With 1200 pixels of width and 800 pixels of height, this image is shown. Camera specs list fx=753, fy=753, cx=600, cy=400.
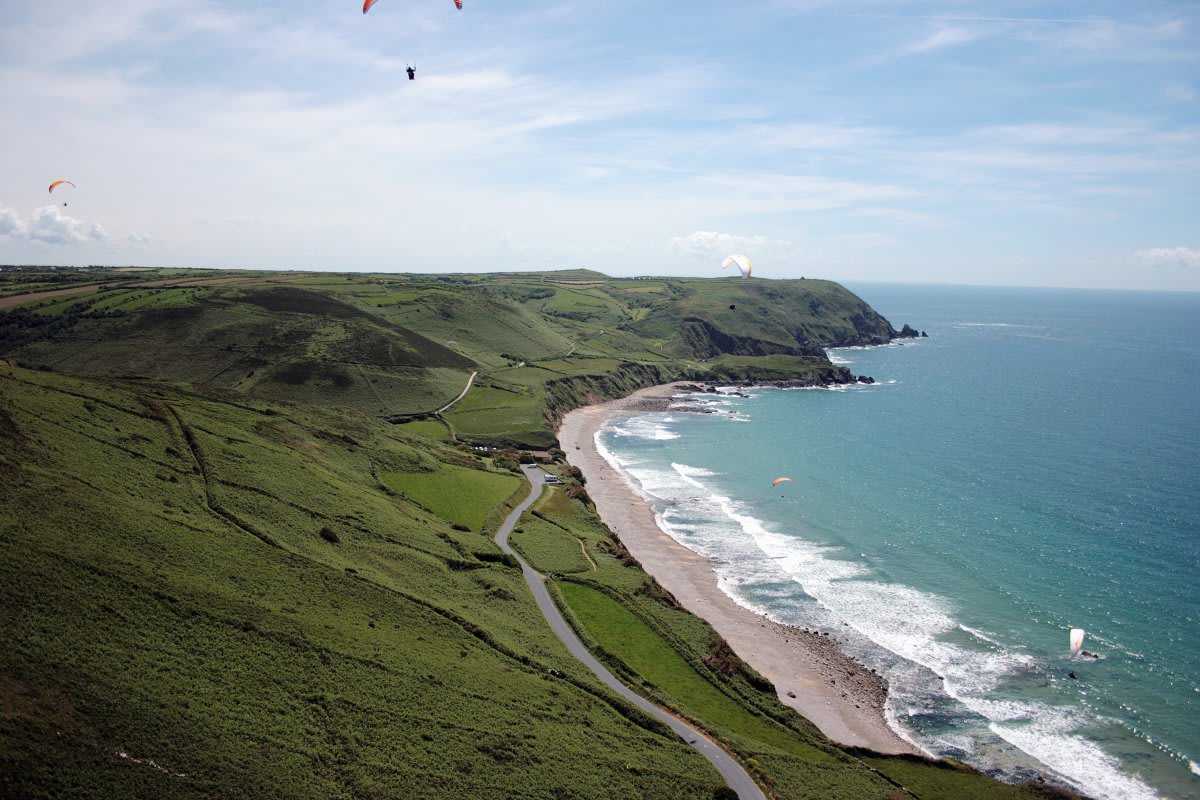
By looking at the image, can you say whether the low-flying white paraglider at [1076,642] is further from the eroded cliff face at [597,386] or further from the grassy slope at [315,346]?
the eroded cliff face at [597,386]

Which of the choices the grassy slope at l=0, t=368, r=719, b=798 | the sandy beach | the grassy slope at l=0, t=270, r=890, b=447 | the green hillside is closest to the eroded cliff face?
the grassy slope at l=0, t=270, r=890, b=447

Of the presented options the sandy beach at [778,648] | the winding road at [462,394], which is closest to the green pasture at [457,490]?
the sandy beach at [778,648]

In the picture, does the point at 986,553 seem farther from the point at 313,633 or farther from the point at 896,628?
the point at 313,633

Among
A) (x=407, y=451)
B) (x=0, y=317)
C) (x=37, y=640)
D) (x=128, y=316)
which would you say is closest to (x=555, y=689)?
(x=37, y=640)

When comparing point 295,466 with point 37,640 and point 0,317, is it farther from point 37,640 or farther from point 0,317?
point 0,317

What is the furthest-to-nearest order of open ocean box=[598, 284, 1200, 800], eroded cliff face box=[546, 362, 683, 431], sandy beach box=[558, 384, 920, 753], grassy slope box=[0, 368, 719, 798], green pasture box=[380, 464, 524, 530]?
eroded cliff face box=[546, 362, 683, 431] < green pasture box=[380, 464, 524, 530] < sandy beach box=[558, 384, 920, 753] < open ocean box=[598, 284, 1200, 800] < grassy slope box=[0, 368, 719, 798]

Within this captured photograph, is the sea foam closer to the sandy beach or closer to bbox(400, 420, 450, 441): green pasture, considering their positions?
the sandy beach
